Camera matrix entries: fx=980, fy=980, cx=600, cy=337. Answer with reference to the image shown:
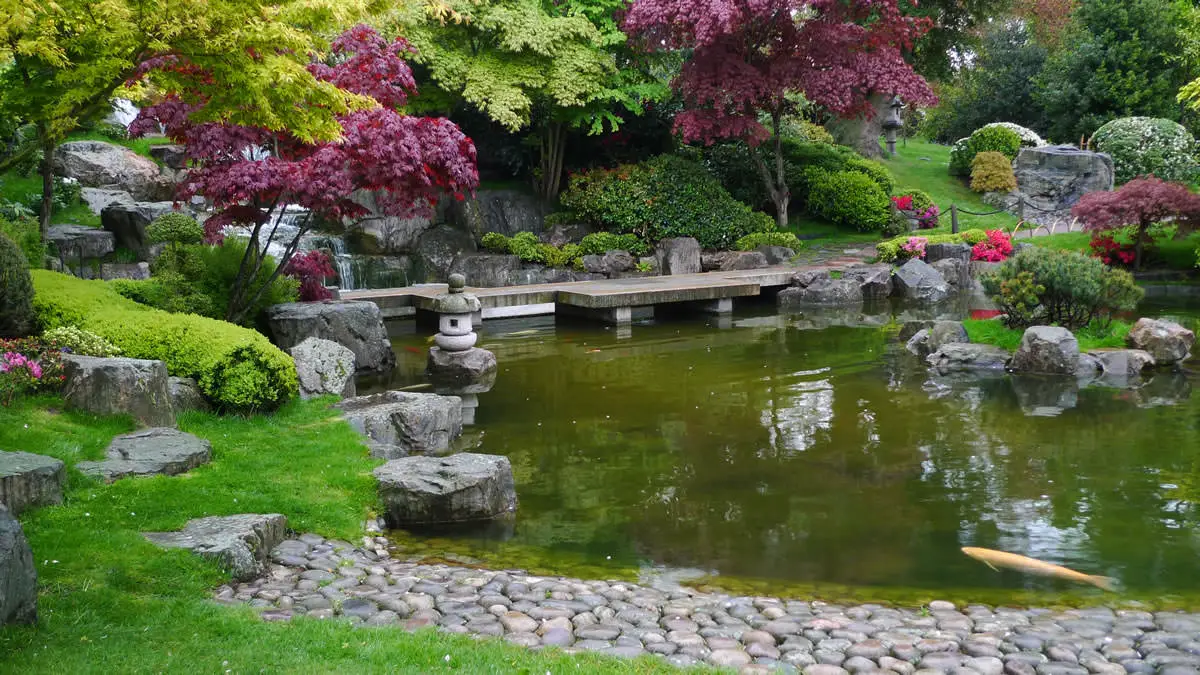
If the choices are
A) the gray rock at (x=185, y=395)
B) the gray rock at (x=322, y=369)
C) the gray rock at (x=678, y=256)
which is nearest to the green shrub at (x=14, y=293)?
the gray rock at (x=185, y=395)

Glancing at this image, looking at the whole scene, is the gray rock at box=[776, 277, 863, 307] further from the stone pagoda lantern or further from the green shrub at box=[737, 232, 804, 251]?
the stone pagoda lantern

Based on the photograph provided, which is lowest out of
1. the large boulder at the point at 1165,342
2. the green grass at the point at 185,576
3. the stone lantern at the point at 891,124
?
the green grass at the point at 185,576

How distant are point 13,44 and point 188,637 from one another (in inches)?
145

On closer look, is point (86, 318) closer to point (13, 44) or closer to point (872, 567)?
point (13, 44)

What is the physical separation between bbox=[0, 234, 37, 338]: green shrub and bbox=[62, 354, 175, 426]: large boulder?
106cm

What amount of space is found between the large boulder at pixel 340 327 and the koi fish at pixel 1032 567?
798 centimetres

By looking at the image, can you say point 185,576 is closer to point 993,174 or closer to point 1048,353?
point 1048,353

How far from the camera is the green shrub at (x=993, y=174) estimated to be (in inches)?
1047

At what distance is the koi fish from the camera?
596cm

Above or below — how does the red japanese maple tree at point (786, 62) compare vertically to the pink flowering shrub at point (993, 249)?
above

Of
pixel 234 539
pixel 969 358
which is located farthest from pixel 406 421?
pixel 969 358

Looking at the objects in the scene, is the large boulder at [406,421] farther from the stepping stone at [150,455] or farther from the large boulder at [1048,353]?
the large boulder at [1048,353]

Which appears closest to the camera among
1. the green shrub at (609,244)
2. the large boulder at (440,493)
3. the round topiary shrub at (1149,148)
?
the large boulder at (440,493)

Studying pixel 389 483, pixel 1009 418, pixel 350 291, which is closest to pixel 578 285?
pixel 350 291
